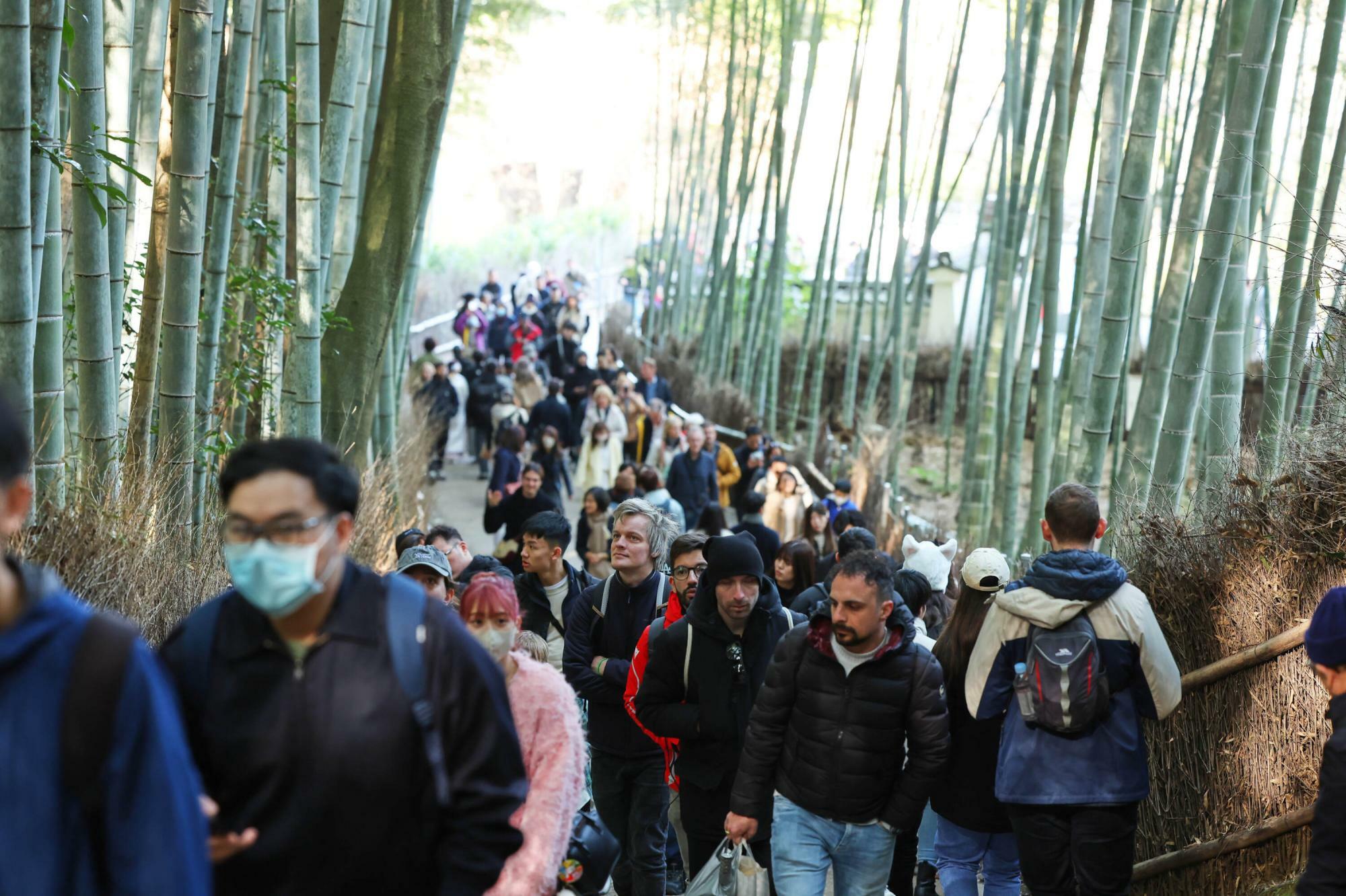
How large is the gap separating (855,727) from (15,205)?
2551 millimetres

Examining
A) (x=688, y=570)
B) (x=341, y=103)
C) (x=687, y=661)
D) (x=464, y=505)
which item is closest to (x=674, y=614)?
(x=688, y=570)

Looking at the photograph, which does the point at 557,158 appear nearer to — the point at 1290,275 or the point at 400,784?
the point at 1290,275

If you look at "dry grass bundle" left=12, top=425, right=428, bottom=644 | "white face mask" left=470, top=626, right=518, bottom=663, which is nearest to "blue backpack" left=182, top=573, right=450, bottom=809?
"white face mask" left=470, top=626, right=518, bottom=663

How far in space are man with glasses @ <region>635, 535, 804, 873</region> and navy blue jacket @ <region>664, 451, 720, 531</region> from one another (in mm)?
6643

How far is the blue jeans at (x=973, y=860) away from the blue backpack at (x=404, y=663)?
2465mm

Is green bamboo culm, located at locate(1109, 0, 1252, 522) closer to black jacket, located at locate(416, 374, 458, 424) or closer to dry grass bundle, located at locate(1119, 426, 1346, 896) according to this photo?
dry grass bundle, located at locate(1119, 426, 1346, 896)

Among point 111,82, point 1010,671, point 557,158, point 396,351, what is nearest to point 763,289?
point 396,351

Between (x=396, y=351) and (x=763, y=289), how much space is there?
915 centimetres

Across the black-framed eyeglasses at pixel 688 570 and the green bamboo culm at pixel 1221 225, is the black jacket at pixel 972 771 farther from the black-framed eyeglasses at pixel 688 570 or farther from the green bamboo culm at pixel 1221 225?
the green bamboo culm at pixel 1221 225

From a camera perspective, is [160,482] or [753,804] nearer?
[753,804]

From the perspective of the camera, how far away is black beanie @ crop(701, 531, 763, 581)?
414 centimetres

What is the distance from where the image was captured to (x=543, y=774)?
2.91 metres

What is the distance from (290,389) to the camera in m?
6.84

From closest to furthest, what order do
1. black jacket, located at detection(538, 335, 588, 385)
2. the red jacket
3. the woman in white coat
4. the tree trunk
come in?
the red jacket → the tree trunk → the woman in white coat → black jacket, located at detection(538, 335, 588, 385)
